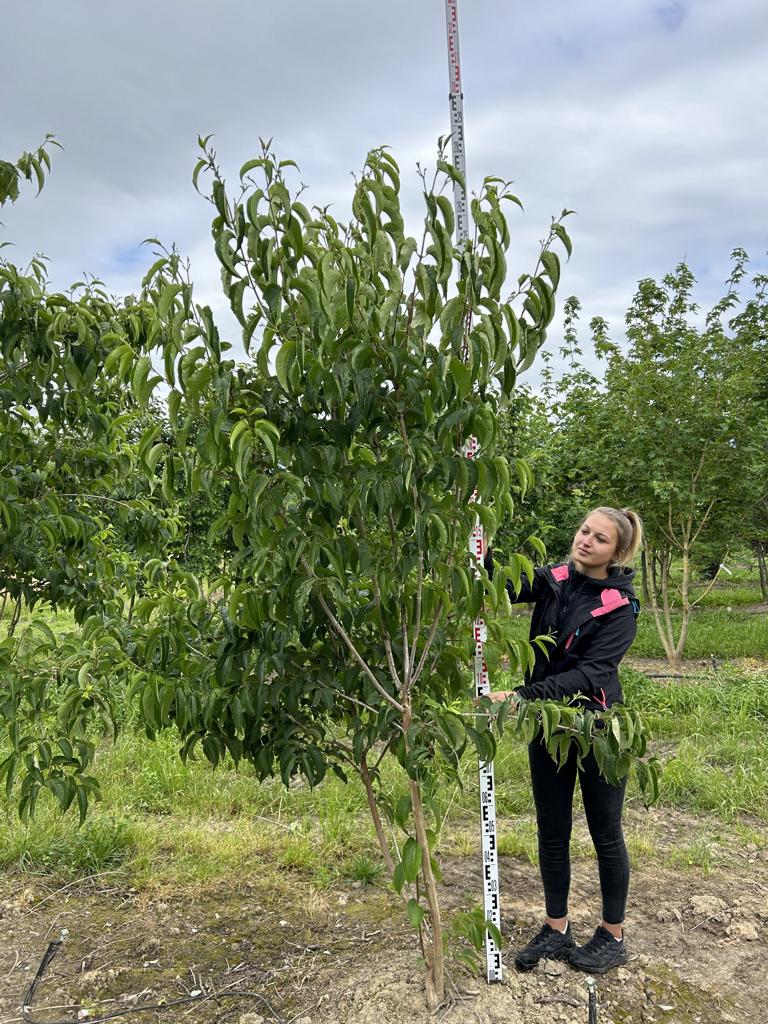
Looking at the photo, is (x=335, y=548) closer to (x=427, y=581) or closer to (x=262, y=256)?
(x=427, y=581)

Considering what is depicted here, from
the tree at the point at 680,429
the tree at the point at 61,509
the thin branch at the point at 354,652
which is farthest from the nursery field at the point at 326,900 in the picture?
the tree at the point at 680,429

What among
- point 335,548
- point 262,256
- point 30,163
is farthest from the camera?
point 30,163

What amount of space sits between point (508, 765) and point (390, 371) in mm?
4005

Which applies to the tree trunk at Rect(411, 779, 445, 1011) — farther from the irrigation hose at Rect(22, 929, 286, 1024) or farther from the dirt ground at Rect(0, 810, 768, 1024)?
the irrigation hose at Rect(22, 929, 286, 1024)

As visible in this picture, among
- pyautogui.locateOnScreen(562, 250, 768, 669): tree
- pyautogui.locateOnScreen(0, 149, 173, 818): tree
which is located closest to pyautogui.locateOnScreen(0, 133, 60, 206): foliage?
pyautogui.locateOnScreen(0, 149, 173, 818): tree

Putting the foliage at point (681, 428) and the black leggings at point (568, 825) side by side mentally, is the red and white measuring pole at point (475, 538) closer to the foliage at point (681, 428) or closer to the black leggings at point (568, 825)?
the black leggings at point (568, 825)

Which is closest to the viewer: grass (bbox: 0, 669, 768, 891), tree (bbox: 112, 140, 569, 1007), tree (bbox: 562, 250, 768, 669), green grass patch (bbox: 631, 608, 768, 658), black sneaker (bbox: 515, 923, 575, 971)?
tree (bbox: 112, 140, 569, 1007)

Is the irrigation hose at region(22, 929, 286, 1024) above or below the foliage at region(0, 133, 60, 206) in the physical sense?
below

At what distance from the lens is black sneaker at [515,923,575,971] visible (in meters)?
3.09

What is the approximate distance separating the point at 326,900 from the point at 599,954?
1.30m

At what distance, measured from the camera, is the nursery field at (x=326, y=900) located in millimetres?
2998

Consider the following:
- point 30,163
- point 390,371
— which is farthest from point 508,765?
point 30,163

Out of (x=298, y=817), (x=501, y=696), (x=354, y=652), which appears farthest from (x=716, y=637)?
(x=354, y=652)

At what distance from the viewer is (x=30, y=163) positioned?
2738mm
